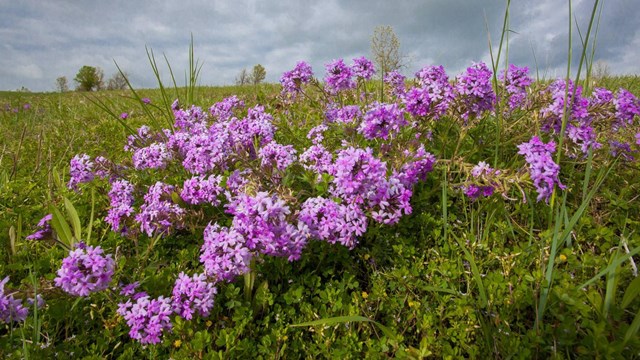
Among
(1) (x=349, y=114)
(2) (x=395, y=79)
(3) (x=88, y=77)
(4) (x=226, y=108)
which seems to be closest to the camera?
(1) (x=349, y=114)

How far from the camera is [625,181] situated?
3084mm

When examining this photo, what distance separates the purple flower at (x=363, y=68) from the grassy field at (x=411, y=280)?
131 centimetres

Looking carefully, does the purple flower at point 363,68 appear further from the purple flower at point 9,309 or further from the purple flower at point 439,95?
the purple flower at point 9,309

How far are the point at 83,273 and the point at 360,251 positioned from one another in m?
1.76

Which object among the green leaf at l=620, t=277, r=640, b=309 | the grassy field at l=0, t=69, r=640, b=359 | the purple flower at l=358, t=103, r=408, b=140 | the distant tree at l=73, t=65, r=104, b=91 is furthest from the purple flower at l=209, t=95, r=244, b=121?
the distant tree at l=73, t=65, r=104, b=91

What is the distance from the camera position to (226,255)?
2146 millimetres

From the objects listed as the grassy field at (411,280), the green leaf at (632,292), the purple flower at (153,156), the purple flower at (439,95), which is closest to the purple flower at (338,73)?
the purple flower at (439,95)

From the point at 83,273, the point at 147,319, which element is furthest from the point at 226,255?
the point at 83,273

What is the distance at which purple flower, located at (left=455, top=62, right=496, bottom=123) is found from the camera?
9.78 ft

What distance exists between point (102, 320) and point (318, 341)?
1.42 meters

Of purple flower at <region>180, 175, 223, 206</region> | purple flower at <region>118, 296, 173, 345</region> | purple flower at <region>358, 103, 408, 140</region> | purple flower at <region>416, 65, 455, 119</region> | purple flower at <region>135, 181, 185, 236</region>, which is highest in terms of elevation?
purple flower at <region>416, 65, 455, 119</region>

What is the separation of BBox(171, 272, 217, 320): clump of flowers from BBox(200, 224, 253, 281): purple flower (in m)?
0.08

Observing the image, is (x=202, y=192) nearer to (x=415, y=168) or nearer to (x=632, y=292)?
(x=415, y=168)

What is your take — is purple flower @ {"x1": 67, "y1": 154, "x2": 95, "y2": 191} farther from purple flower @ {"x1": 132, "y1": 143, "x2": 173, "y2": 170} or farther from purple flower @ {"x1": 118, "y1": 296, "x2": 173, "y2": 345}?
purple flower @ {"x1": 118, "y1": 296, "x2": 173, "y2": 345}
